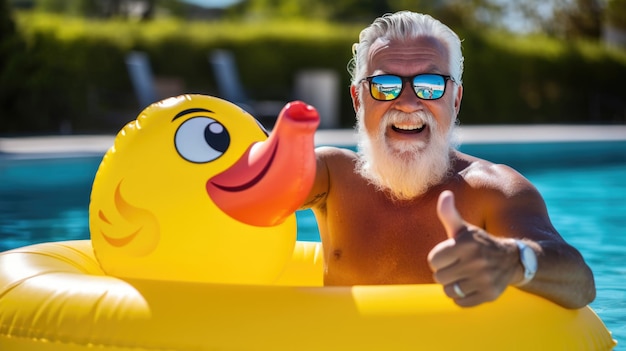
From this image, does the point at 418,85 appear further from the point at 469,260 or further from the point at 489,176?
the point at 469,260

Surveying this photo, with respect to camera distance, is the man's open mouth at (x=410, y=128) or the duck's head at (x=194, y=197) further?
the man's open mouth at (x=410, y=128)

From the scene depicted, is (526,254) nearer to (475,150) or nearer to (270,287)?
(270,287)

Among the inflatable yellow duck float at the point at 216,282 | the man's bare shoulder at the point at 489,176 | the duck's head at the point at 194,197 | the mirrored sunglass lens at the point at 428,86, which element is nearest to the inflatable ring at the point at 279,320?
the inflatable yellow duck float at the point at 216,282

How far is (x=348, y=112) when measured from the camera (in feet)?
55.5

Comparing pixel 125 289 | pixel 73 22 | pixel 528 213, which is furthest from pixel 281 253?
pixel 73 22

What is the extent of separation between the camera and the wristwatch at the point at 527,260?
2086 mm

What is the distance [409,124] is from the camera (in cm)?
265

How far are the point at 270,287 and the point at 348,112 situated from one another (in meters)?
14.6

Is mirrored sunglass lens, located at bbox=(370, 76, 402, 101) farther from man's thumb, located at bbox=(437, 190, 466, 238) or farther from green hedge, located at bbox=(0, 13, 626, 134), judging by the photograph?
green hedge, located at bbox=(0, 13, 626, 134)

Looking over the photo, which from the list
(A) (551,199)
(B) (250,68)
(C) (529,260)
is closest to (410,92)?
(C) (529,260)

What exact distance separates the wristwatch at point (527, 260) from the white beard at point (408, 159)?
60 cm

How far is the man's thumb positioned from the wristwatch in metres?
0.21

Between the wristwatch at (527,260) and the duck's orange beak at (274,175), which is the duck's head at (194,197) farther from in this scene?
the wristwatch at (527,260)

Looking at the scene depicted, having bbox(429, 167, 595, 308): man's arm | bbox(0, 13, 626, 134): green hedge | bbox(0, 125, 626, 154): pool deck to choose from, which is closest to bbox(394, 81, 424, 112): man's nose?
bbox(429, 167, 595, 308): man's arm
